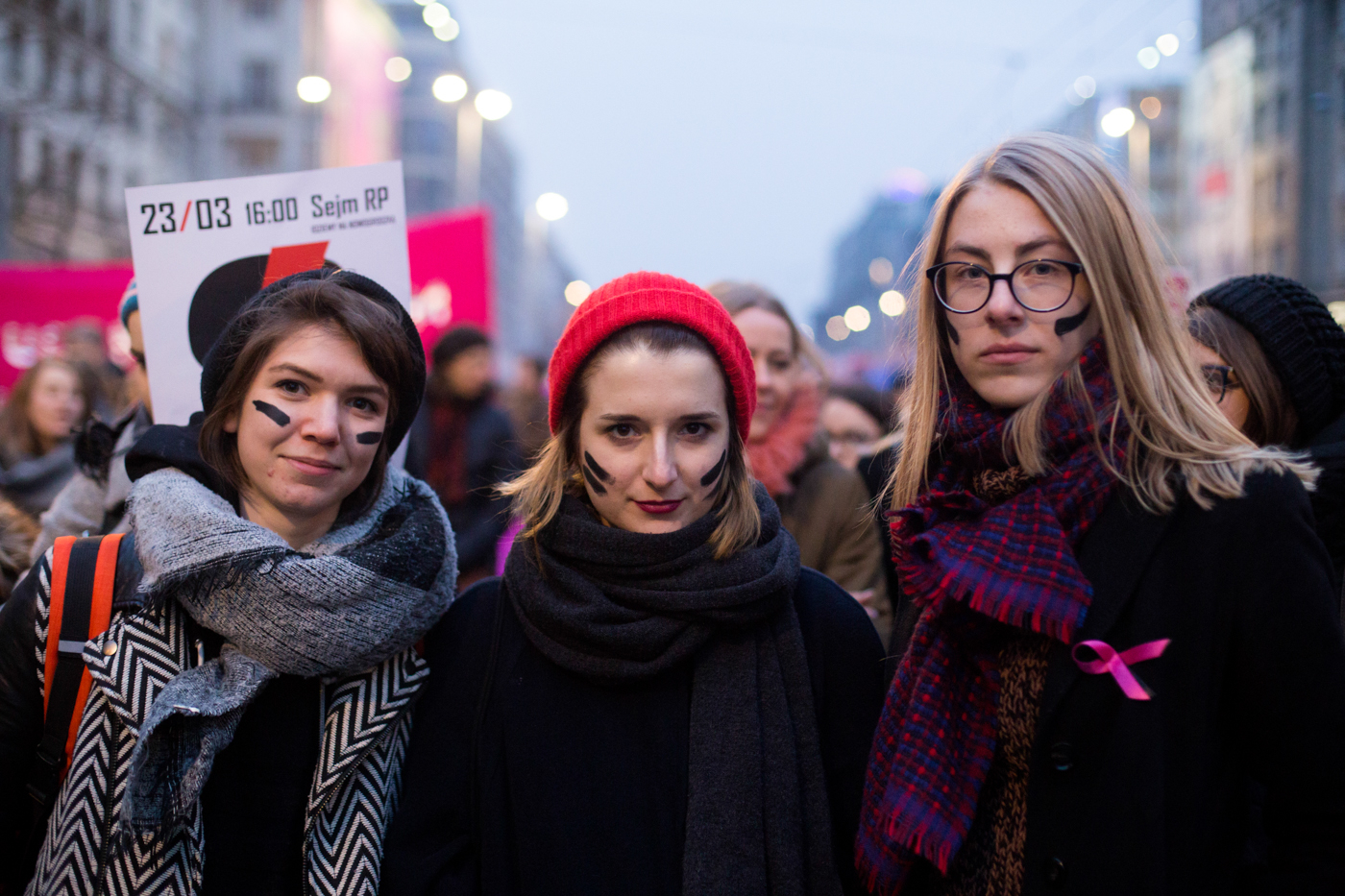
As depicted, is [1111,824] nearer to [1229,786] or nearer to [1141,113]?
[1229,786]

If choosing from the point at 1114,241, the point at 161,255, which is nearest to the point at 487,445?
the point at 161,255

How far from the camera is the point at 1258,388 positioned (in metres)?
2.52

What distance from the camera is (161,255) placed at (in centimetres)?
273

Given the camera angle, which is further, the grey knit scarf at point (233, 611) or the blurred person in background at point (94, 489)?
the blurred person in background at point (94, 489)

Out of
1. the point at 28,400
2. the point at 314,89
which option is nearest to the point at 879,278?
the point at 314,89

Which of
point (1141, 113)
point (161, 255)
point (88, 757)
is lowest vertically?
point (88, 757)

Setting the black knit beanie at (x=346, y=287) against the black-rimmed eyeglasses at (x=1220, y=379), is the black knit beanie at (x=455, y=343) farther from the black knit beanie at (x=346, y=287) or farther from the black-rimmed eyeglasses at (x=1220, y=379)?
the black-rimmed eyeglasses at (x=1220, y=379)

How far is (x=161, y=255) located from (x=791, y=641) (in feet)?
6.79

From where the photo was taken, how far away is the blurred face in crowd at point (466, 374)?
5.71 m

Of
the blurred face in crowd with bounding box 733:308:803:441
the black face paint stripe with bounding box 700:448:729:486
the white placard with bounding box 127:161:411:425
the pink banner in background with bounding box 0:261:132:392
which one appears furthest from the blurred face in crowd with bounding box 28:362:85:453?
the black face paint stripe with bounding box 700:448:729:486

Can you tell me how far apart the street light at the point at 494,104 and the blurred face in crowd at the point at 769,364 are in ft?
33.3

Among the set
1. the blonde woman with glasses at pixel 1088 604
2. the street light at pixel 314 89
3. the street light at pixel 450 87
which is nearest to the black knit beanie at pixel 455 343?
the blonde woman with glasses at pixel 1088 604

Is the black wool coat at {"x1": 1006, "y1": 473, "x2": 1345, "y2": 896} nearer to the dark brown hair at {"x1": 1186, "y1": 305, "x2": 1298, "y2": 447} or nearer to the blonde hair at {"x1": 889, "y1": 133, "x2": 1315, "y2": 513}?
the blonde hair at {"x1": 889, "y1": 133, "x2": 1315, "y2": 513}

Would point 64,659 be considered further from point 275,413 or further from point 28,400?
point 28,400
